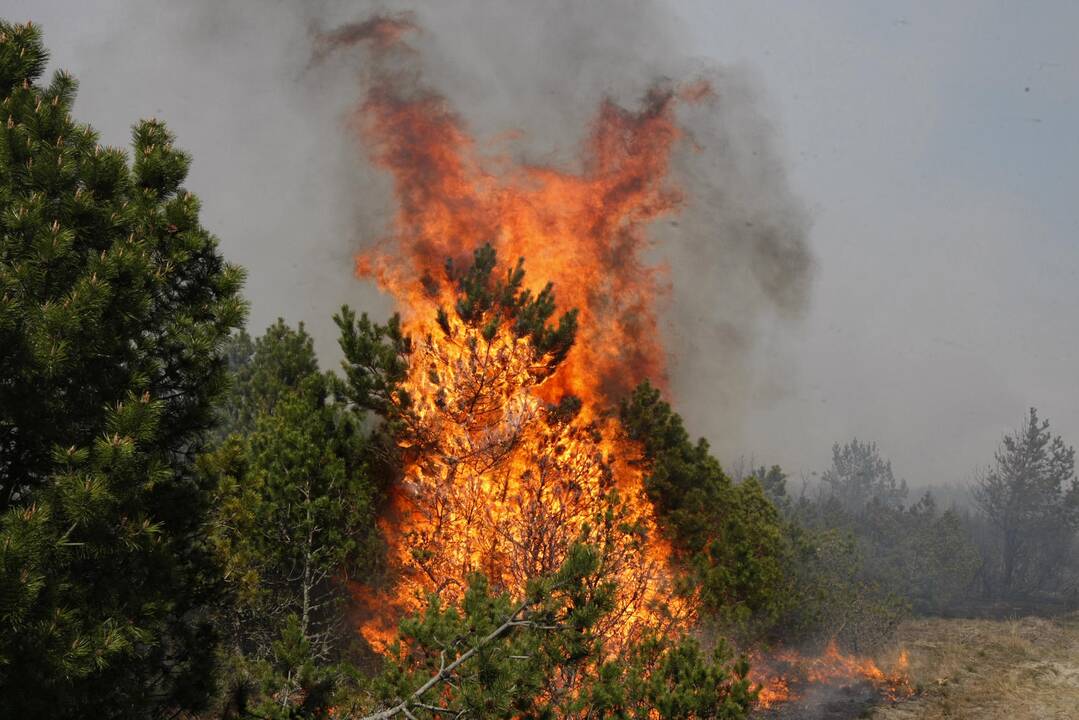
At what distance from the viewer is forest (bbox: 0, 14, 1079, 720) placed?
5.74 metres

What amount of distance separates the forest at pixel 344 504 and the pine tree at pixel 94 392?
0.03 m

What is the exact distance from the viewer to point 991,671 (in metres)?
23.2

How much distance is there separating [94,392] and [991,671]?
28.6 m

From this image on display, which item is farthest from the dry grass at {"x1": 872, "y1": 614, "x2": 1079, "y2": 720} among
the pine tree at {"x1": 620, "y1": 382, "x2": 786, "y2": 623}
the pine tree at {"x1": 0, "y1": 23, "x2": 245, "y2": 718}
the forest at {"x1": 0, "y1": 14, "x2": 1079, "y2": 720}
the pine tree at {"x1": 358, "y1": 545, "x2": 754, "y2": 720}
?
the pine tree at {"x1": 0, "y1": 23, "x2": 245, "y2": 718}

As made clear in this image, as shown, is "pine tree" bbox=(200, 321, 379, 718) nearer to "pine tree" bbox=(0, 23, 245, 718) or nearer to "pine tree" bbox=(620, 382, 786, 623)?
"pine tree" bbox=(0, 23, 245, 718)

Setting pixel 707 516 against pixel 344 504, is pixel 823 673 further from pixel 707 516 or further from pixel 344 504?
pixel 344 504

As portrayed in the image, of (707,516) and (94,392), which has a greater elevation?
(94,392)

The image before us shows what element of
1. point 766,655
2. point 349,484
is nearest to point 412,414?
point 349,484

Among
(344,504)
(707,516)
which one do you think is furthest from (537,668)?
(707,516)

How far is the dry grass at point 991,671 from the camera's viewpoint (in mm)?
18359

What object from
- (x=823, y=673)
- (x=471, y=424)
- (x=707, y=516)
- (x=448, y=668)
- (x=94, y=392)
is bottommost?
(x=823, y=673)

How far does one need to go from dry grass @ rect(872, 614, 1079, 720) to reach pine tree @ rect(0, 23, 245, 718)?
19.1 metres

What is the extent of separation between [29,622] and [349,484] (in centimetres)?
969

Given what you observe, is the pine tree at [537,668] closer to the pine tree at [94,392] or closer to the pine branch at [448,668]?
the pine branch at [448,668]
